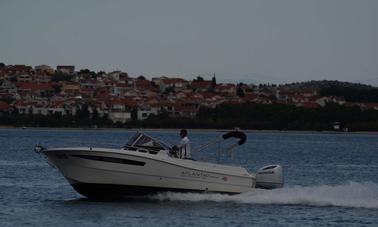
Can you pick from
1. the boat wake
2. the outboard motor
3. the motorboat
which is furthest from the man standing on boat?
the outboard motor

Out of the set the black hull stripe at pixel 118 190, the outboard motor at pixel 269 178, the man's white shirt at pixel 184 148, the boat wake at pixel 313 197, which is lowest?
the boat wake at pixel 313 197

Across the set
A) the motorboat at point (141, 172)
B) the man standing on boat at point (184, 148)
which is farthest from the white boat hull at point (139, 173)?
the man standing on boat at point (184, 148)

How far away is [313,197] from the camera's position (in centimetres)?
3106

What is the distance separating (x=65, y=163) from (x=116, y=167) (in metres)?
1.57

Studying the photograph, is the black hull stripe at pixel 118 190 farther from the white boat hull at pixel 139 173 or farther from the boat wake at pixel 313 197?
the boat wake at pixel 313 197

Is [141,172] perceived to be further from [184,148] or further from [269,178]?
[269,178]

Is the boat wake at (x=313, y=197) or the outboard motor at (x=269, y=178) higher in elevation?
the outboard motor at (x=269, y=178)

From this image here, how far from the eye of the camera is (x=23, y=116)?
550ft

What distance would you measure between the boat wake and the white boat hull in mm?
234

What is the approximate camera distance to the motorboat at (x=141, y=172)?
30016 mm

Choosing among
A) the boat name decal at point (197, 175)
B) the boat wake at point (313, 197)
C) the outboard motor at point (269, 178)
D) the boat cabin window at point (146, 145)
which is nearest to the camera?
the boat name decal at point (197, 175)

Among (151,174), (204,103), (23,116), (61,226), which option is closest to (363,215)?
(151,174)

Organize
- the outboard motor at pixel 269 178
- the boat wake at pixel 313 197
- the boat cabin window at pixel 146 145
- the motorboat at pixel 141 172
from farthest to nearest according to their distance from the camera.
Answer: the outboard motor at pixel 269 178 → the boat wake at pixel 313 197 → the boat cabin window at pixel 146 145 → the motorboat at pixel 141 172

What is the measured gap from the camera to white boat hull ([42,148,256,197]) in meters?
30.0
